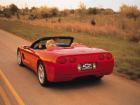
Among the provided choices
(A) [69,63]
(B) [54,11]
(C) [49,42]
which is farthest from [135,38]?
(B) [54,11]

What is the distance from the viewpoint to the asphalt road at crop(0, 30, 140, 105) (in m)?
6.52

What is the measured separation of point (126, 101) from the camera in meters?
6.46

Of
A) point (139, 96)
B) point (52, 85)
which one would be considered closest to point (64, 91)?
point (52, 85)

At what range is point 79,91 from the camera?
735 centimetres

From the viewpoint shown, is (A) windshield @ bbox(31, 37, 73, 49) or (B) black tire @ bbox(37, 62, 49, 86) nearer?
(B) black tire @ bbox(37, 62, 49, 86)

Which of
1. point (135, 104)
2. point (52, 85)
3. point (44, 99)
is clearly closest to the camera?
point (135, 104)

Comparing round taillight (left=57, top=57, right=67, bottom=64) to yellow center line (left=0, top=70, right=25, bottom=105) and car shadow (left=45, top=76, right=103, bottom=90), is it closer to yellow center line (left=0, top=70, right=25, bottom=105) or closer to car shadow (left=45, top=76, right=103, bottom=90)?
car shadow (left=45, top=76, right=103, bottom=90)

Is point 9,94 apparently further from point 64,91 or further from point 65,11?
point 65,11

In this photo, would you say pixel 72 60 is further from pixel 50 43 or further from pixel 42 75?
pixel 50 43

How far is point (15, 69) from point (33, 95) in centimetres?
350

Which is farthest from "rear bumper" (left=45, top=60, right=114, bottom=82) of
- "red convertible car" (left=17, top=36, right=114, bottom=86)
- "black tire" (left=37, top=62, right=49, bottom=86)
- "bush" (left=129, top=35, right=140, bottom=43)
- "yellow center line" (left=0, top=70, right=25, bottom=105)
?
"bush" (left=129, top=35, right=140, bottom=43)

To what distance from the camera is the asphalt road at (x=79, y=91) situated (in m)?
6.52

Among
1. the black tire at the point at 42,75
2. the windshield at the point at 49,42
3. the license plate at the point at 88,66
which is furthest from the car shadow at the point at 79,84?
the windshield at the point at 49,42

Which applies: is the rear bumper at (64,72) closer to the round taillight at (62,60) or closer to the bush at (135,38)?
the round taillight at (62,60)
